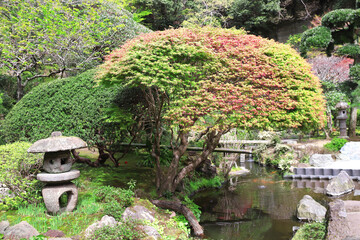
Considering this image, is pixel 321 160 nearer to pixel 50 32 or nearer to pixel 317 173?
pixel 317 173

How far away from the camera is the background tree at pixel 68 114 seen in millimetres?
8453

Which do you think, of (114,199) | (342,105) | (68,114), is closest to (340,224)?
(114,199)

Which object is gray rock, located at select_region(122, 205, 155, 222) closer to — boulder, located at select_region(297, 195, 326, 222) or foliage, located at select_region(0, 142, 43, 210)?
foliage, located at select_region(0, 142, 43, 210)

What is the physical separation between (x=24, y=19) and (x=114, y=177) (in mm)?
7284

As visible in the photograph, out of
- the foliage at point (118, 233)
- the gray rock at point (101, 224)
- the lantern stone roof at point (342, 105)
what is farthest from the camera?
the lantern stone roof at point (342, 105)

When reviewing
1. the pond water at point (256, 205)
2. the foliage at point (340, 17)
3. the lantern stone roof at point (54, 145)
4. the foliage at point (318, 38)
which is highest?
the foliage at point (340, 17)

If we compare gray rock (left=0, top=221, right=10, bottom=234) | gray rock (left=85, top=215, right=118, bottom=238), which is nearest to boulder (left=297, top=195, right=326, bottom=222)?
gray rock (left=85, top=215, right=118, bottom=238)

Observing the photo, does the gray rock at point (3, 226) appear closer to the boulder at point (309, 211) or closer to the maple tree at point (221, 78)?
the maple tree at point (221, 78)

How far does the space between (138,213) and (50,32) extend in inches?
362

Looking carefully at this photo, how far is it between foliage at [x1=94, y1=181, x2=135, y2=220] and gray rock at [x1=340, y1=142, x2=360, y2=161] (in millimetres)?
13003

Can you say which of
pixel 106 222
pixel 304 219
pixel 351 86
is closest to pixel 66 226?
pixel 106 222

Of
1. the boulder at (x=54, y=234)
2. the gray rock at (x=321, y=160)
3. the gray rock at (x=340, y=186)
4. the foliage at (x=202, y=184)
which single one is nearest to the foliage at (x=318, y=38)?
the gray rock at (x=321, y=160)

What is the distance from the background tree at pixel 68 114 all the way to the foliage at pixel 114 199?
201cm

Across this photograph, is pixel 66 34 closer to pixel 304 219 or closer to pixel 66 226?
pixel 66 226
